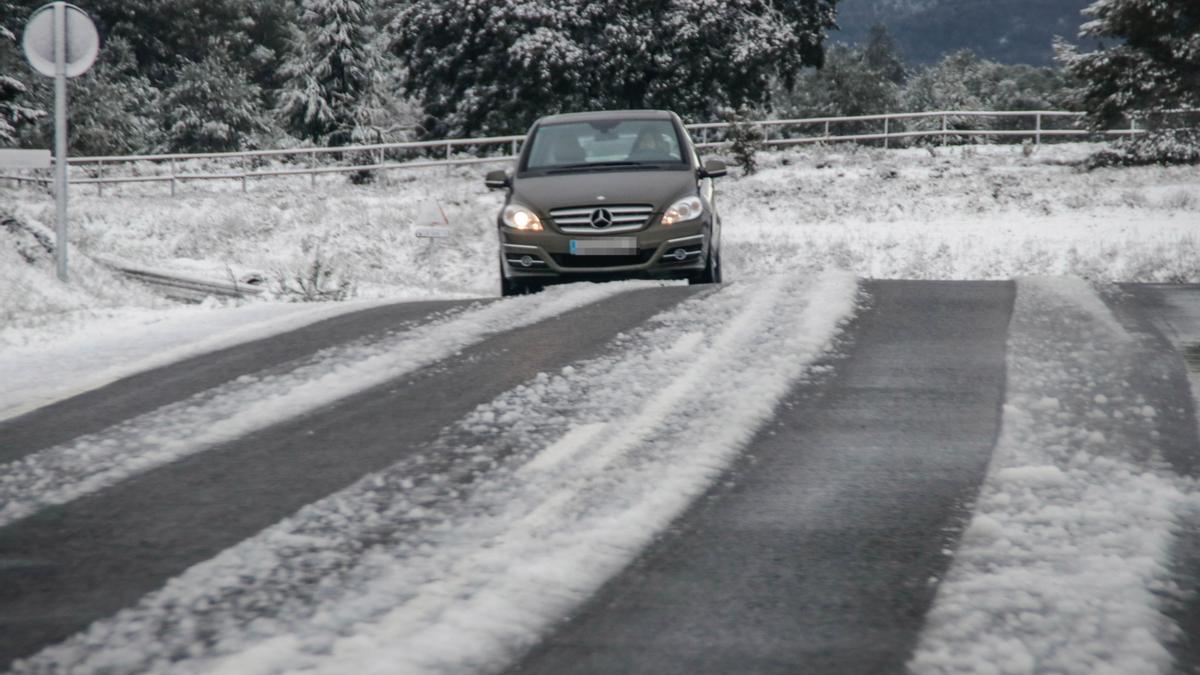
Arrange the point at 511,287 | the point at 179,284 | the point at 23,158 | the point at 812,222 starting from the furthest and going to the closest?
1. the point at 812,222
2. the point at 179,284
3. the point at 511,287
4. the point at 23,158

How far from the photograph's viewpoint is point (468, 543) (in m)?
2.31

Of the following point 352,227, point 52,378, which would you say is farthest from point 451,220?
point 52,378

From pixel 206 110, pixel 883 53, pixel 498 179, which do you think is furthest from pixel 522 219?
pixel 883 53

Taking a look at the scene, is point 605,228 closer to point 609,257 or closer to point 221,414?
point 609,257

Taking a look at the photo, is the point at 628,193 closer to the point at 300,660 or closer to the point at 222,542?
the point at 222,542

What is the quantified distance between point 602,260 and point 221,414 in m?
5.41

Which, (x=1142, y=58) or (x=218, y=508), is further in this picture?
(x=1142, y=58)

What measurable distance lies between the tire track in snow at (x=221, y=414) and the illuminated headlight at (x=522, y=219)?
11.7 feet

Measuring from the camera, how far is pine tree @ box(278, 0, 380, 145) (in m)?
43.4

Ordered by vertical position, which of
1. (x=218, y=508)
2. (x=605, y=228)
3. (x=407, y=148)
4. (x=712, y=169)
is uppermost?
(x=407, y=148)

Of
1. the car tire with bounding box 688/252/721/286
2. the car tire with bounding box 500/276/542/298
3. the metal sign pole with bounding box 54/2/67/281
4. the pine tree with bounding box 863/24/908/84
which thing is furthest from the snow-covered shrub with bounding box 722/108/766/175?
the pine tree with bounding box 863/24/908/84

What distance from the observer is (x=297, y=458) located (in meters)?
3.03

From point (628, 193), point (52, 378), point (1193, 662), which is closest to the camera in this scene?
point (1193, 662)

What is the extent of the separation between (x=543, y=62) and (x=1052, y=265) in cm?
2272
